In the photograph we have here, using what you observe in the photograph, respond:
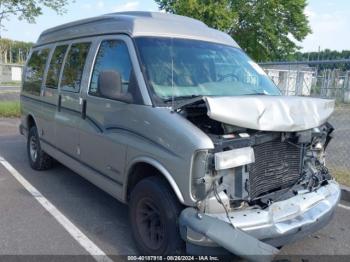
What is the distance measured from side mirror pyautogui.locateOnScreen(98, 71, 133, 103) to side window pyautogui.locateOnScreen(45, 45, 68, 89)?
2.12 metres

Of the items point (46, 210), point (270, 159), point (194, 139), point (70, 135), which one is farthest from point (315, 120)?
point (46, 210)

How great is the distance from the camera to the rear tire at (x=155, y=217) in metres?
3.30

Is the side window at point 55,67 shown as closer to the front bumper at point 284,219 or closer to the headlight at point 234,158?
the headlight at point 234,158

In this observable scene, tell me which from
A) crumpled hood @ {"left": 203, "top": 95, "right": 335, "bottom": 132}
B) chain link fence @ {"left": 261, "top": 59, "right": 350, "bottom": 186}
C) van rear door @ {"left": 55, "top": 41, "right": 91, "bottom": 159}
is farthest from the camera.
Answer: chain link fence @ {"left": 261, "top": 59, "right": 350, "bottom": 186}

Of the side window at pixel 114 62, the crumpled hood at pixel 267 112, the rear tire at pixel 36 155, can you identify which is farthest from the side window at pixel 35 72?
the crumpled hood at pixel 267 112

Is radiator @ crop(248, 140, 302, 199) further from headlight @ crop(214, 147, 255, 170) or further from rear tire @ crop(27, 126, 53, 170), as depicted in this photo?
rear tire @ crop(27, 126, 53, 170)

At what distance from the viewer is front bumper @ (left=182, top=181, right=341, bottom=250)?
3.07 meters

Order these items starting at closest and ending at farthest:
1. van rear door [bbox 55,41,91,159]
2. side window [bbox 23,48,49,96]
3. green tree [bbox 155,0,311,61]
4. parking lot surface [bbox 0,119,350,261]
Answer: parking lot surface [bbox 0,119,350,261] → van rear door [bbox 55,41,91,159] → side window [bbox 23,48,49,96] → green tree [bbox 155,0,311,61]

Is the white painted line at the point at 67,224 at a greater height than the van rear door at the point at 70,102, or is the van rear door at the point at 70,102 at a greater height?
the van rear door at the point at 70,102

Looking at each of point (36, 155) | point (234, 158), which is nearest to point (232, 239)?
point (234, 158)

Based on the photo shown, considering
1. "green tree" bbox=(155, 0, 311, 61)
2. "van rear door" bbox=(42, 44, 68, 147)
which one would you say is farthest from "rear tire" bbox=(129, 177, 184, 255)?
"green tree" bbox=(155, 0, 311, 61)

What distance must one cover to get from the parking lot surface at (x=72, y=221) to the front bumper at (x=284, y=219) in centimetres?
66

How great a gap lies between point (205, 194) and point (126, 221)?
1919mm

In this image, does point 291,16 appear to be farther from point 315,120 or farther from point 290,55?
point 315,120
